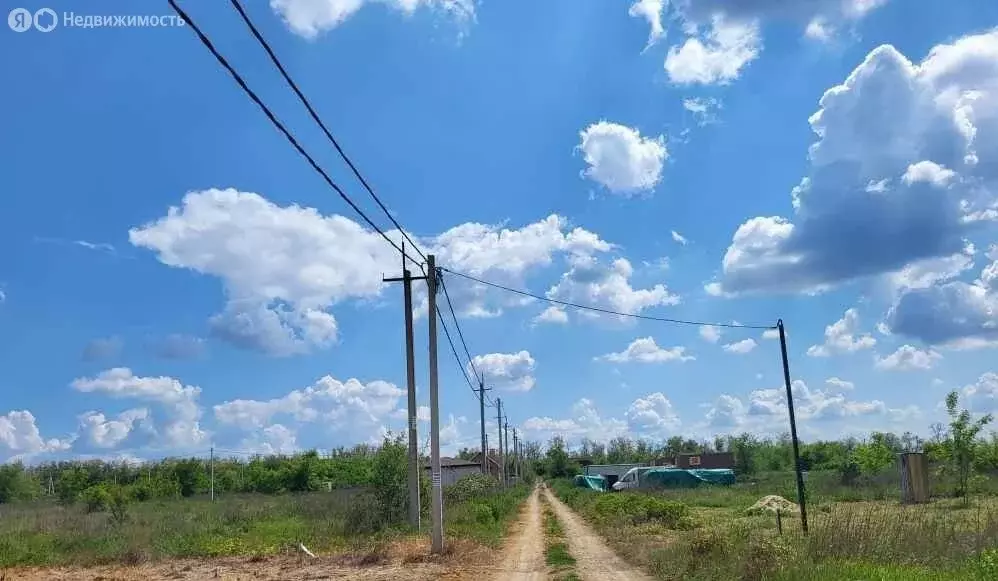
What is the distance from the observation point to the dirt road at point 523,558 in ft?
52.3

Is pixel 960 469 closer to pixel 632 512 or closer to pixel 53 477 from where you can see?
pixel 632 512

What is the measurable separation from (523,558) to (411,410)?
5.93 metres

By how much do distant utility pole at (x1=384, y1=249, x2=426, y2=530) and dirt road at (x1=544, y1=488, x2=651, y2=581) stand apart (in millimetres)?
4767

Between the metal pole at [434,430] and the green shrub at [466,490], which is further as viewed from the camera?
the green shrub at [466,490]

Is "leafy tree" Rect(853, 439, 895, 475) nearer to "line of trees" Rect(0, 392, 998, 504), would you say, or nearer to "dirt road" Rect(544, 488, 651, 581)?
"line of trees" Rect(0, 392, 998, 504)

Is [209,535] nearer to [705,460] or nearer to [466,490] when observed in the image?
[466,490]

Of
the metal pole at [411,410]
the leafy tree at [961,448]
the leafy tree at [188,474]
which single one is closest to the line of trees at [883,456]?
the leafy tree at [961,448]

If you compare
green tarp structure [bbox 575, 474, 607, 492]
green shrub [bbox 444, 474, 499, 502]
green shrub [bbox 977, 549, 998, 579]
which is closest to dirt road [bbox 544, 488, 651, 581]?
green shrub [bbox 977, 549, 998, 579]

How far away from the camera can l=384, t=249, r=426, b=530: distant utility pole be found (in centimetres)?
2253

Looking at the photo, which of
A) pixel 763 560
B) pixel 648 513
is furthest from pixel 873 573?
pixel 648 513

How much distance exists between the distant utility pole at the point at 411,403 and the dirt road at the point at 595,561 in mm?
4767

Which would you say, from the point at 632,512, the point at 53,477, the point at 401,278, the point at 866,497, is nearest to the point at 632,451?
the point at 53,477

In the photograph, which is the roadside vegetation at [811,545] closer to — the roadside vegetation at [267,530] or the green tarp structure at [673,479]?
the roadside vegetation at [267,530]

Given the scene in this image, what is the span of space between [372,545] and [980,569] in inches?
580
